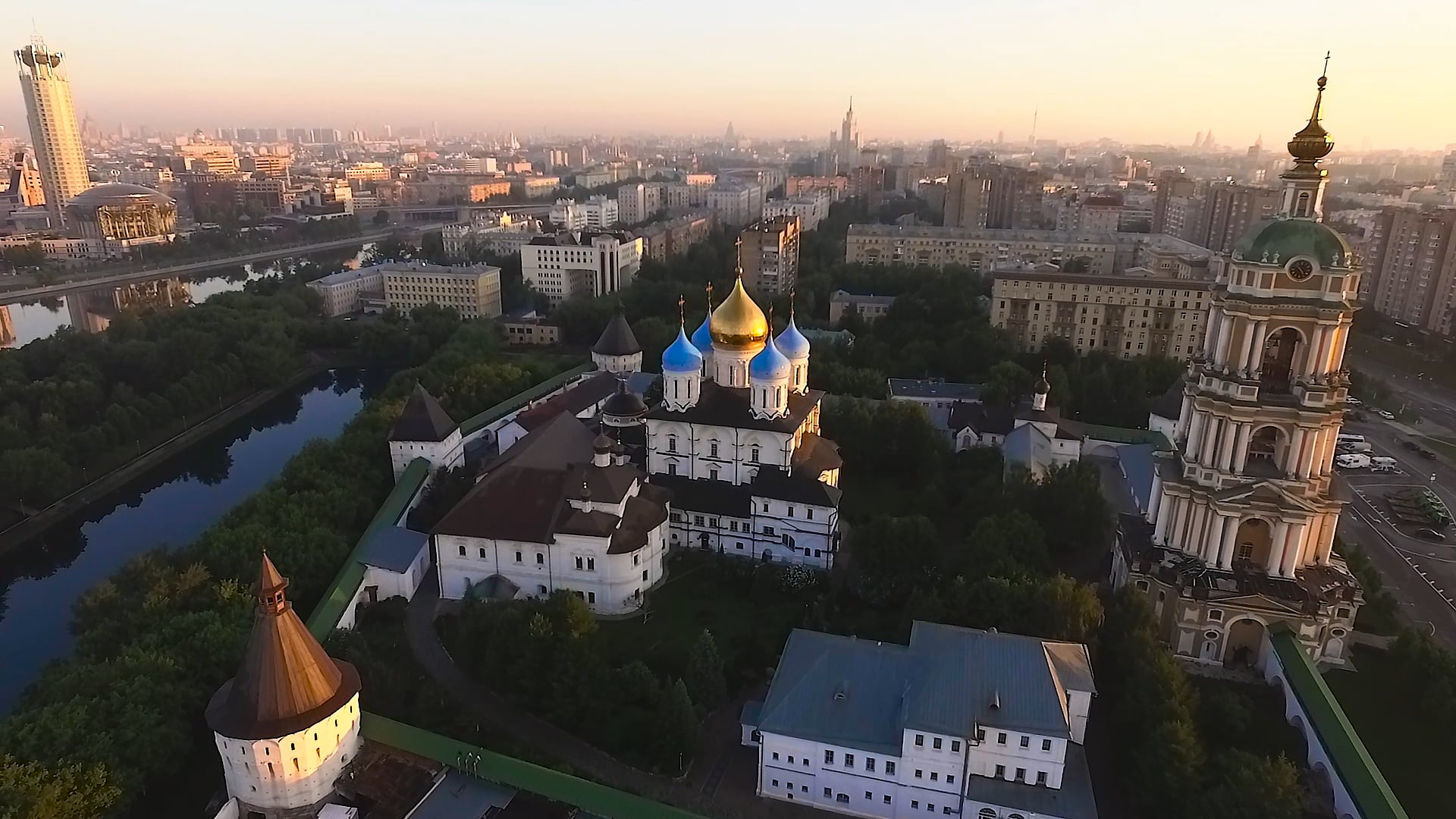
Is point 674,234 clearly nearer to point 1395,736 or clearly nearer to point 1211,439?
point 1211,439

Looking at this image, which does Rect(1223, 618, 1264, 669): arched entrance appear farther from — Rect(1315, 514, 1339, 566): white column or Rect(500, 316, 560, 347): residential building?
Rect(500, 316, 560, 347): residential building

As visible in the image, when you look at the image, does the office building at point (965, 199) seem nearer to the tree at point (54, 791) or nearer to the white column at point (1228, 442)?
the white column at point (1228, 442)

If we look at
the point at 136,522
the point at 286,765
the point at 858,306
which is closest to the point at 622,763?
the point at 286,765

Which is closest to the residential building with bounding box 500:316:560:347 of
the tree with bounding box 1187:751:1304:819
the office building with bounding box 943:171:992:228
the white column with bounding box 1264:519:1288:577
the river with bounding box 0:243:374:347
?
the river with bounding box 0:243:374:347

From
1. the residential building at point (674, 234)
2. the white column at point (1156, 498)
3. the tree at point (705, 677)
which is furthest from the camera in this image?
the residential building at point (674, 234)

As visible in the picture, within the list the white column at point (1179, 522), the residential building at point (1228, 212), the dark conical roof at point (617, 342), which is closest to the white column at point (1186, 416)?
the white column at point (1179, 522)

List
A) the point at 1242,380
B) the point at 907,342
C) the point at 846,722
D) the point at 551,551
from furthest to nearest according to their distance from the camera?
the point at 907,342 < the point at 551,551 < the point at 1242,380 < the point at 846,722

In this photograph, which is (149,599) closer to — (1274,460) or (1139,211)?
(1274,460)

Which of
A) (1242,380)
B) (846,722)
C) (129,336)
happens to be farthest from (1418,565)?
(129,336)
